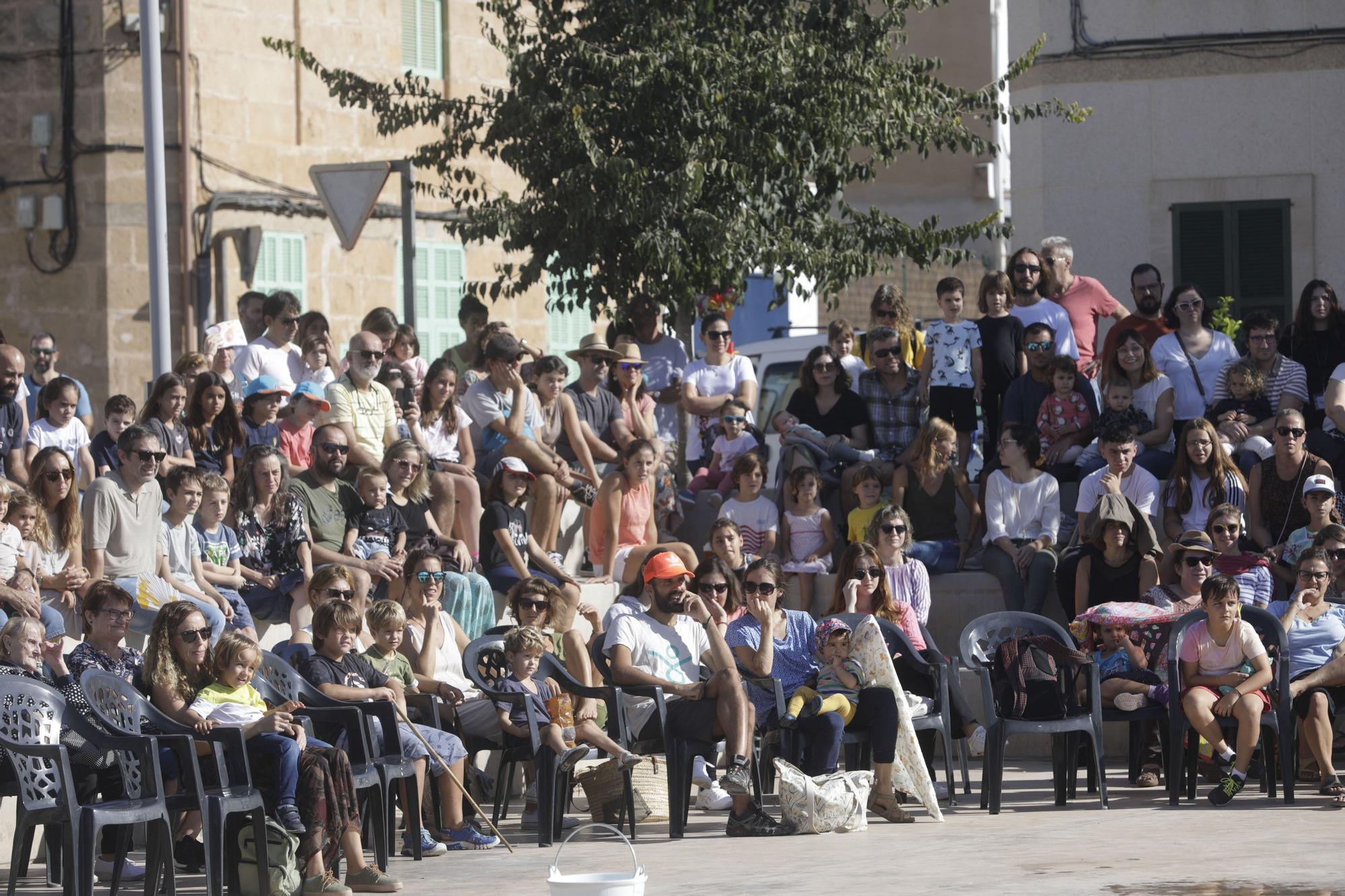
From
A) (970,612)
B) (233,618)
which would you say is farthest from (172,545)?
(970,612)

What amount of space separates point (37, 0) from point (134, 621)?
11.4 meters

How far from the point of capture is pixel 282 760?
8.85 meters

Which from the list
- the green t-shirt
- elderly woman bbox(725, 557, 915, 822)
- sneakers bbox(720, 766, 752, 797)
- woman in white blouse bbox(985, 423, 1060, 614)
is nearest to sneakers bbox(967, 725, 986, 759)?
woman in white blouse bbox(985, 423, 1060, 614)

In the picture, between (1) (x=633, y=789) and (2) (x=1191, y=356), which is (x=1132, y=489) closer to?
(2) (x=1191, y=356)

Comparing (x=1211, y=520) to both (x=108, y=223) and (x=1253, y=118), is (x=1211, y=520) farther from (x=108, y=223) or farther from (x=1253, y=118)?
(x=108, y=223)

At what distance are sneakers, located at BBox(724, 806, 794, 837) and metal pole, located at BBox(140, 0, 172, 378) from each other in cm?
482

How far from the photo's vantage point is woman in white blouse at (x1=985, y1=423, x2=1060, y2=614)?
13.1 meters

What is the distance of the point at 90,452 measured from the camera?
40.2ft

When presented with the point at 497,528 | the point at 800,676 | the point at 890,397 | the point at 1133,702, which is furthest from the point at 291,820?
the point at 890,397

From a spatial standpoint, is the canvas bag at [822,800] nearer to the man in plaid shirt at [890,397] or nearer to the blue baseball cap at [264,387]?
the man in plaid shirt at [890,397]

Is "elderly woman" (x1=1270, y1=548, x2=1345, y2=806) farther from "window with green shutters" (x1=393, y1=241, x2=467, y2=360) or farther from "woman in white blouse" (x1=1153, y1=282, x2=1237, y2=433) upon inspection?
"window with green shutters" (x1=393, y1=241, x2=467, y2=360)

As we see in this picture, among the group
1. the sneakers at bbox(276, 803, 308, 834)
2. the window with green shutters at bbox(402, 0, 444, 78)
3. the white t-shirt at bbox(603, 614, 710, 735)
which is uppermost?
the window with green shutters at bbox(402, 0, 444, 78)

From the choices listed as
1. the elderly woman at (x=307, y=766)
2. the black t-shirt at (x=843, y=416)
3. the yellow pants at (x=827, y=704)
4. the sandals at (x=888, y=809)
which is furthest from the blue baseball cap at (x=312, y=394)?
the sandals at (x=888, y=809)

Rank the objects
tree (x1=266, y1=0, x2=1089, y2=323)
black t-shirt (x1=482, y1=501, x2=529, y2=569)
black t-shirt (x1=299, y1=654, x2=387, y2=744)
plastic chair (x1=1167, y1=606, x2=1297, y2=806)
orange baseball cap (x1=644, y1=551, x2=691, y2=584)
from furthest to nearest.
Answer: tree (x1=266, y1=0, x2=1089, y2=323) → black t-shirt (x1=482, y1=501, x2=529, y2=569) → orange baseball cap (x1=644, y1=551, x2=691, y2=584) → plastic chair (x1=1167, y1=606, x2=1297, y2=806) → black t-shirt (x1=299, y1=654, x2=387, y2=744)
